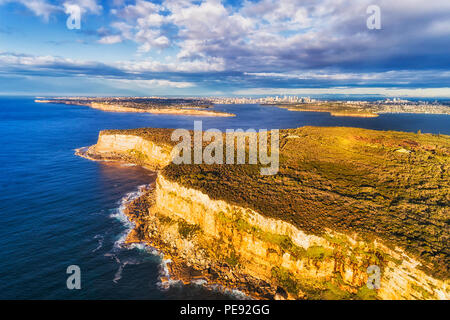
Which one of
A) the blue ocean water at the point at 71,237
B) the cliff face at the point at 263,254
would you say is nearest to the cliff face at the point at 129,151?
the blue ocean water at the point at 71,237

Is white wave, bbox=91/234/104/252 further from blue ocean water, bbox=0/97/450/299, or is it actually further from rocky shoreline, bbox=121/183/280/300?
rocky shoreline, bbox=121/183/280/300

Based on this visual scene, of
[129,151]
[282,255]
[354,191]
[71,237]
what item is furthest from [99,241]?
[129,151]

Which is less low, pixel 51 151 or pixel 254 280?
pixel 51 151

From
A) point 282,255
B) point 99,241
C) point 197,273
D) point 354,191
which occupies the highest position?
point 354,191

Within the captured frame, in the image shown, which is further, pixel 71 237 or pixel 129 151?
pixel 129 151

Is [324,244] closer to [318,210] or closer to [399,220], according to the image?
[318,210]

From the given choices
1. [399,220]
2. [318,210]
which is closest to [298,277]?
[318,210]

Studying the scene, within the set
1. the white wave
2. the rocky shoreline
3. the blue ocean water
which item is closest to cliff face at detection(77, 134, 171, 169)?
the blue ocean water

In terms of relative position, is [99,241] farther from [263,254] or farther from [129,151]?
[129,151]
